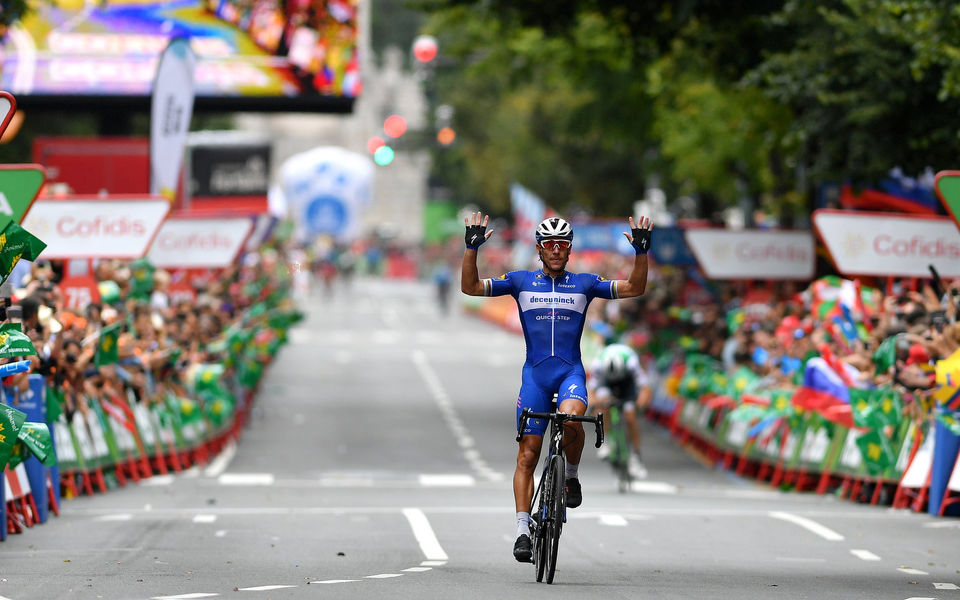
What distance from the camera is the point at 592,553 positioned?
12781mm

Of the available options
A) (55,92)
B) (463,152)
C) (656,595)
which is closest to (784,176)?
(55,92)

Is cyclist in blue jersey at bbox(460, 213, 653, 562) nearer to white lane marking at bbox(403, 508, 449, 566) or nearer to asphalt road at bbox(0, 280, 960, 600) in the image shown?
asphalt road at bbox(0, 280, 960, 600)

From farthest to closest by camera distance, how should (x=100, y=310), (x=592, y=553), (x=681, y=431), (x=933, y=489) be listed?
(x=681, y=431)
(x=100, y=310)
(x=933, y=489)
(x=592, y=553)

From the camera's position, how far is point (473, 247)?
10.9m

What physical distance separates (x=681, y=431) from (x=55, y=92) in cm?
1037

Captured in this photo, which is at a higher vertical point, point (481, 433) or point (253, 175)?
point (253, 175)

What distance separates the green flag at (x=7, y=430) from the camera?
1112cm

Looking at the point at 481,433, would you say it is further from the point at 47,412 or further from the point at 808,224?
the point at 47,412

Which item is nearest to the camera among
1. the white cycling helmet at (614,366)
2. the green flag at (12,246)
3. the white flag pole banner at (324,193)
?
the green flag at (12,246)

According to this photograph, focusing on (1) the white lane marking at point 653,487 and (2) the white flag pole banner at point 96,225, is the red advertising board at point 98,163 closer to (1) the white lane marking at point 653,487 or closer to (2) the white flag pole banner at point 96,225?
(2) the white flag pole banner at point 96,225

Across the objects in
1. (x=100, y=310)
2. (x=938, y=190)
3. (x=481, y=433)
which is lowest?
(x=481, y=433)

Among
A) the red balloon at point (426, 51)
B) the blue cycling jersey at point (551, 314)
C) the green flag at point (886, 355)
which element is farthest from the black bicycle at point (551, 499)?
the red balloon at point (426, 51)

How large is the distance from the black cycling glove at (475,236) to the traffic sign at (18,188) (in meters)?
3.39

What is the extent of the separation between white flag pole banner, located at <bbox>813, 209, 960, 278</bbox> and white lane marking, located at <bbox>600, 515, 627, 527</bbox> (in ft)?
15.0
